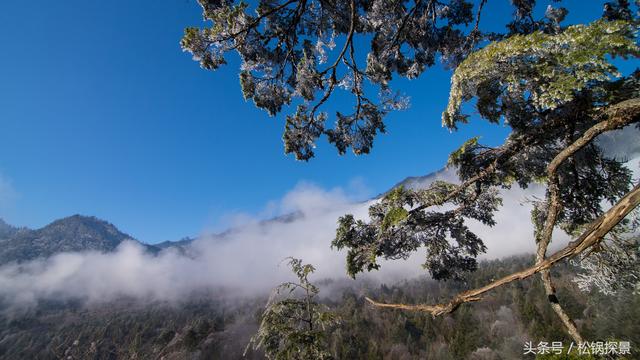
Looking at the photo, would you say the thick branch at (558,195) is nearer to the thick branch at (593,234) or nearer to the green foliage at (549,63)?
the thick branch at (593,234)

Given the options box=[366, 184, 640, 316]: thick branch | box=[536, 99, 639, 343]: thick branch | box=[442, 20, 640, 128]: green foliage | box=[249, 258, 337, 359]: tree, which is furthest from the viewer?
box=[249, 258, 337, 359]: tree

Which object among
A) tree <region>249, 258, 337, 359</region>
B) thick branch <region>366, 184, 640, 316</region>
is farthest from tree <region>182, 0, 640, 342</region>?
tree <region>249, 258, 337, 359</region>

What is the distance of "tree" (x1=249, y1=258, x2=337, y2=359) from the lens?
10.9 meters

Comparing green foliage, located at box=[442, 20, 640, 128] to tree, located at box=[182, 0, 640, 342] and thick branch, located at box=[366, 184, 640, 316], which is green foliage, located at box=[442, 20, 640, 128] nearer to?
tree, located at box=[182, 0, 640, 342]

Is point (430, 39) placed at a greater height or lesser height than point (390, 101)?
greater

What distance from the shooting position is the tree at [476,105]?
3.26 meters

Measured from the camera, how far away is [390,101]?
30.8 ft

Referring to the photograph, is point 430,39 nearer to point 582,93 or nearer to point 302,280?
point 582,93

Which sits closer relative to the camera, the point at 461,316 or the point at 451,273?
the point at 451,273

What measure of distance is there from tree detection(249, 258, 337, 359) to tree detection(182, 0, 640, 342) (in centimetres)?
511

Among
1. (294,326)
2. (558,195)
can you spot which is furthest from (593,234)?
(294,326)

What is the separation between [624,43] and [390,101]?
6275 mm

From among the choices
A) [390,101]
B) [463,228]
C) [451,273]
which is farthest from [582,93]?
[390,101]

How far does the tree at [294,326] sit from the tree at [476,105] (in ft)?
16.7
